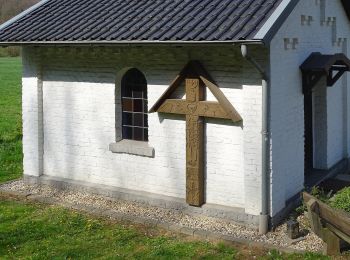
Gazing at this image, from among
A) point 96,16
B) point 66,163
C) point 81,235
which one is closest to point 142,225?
point 81,235

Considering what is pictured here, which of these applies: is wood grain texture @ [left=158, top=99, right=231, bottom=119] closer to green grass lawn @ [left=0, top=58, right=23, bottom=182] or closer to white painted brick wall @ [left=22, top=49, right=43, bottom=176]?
white painted brick wall @ [left=22, top=49, right=43, bottom=176]

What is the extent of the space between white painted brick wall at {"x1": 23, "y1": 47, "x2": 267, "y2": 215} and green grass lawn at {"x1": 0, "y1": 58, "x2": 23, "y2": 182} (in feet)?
8.00

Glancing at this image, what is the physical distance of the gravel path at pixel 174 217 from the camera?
856cm

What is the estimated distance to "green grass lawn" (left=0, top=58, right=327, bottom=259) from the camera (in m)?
8.10

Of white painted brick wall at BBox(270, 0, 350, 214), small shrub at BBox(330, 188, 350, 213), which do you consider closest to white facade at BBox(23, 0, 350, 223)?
white painted brick wall at BBox(270, 0, 350, 214)

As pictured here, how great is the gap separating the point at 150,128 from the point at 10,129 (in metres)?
11.5

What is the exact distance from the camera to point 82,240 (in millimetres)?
8727

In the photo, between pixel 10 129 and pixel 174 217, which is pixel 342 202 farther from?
pixel 10 129

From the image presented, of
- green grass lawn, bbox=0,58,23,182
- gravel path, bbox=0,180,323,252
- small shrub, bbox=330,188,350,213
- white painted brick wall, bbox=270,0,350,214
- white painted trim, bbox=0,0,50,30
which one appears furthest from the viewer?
green grass lawn, bbox=0,58,23,182

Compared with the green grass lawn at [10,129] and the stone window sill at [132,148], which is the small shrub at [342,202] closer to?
the stone window sill at [132,148]

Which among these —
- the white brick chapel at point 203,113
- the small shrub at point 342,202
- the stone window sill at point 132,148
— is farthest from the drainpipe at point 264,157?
the stone window sill at point 132,148

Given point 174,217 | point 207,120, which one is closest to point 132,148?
point 174,217

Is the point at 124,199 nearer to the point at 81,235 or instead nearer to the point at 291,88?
the point at 81,235

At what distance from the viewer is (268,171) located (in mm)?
8977
